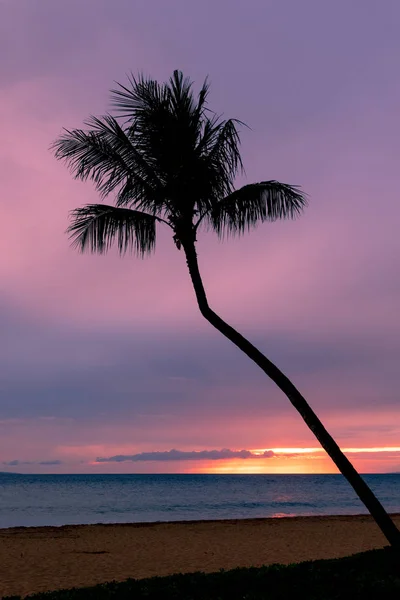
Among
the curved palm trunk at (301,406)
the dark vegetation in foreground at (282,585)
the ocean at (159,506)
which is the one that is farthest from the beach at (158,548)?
the ocean at (159,506)

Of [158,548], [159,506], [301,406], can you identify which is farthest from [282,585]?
[159,506]

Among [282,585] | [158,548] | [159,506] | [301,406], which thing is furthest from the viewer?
[159,506]

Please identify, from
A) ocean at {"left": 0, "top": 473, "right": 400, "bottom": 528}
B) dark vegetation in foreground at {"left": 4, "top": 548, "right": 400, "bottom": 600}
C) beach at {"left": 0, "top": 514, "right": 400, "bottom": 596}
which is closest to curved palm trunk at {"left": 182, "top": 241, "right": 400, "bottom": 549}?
dark vegetation in foreground at {"left": 4, "top": 548, "right": 400, "bottom": 600}

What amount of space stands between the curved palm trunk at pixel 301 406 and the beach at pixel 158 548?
332 inches

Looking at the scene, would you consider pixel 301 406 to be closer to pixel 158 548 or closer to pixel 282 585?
pixel 282 585

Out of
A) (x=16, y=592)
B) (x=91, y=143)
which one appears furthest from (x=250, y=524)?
(x=91, y=143)

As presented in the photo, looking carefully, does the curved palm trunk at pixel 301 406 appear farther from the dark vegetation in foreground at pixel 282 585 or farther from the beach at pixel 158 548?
the beach at pixel 158 548

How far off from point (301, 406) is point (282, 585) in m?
3.29

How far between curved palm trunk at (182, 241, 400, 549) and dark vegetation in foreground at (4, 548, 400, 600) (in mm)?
758

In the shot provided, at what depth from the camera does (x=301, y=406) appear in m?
12.1

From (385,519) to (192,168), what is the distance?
8.38 metres

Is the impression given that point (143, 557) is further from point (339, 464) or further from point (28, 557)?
point (339, 464)

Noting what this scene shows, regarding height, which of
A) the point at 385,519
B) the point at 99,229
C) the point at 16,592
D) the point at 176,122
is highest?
the point at 176,122

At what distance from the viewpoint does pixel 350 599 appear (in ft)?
32.6
